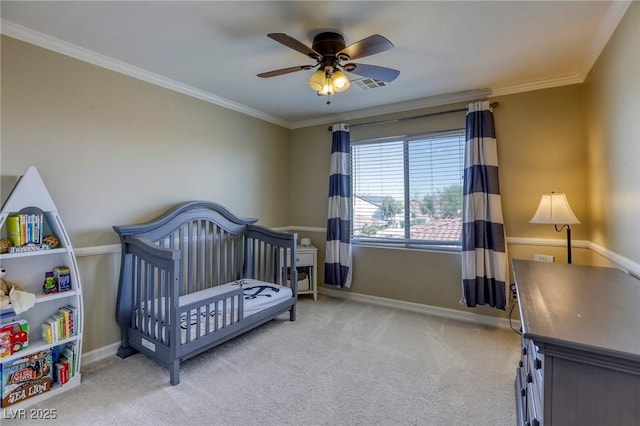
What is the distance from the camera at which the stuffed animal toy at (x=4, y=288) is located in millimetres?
1702

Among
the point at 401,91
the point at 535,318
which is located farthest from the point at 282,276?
the point at 535,318

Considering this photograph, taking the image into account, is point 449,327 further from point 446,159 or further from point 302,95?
point 302,95

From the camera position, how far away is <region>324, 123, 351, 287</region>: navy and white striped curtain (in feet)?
12.1

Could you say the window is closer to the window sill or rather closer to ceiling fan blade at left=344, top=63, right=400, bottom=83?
the window sill

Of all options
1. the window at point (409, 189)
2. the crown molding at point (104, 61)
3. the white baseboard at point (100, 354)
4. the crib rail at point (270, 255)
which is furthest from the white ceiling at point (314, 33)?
the white baseboard at point (100, 354)

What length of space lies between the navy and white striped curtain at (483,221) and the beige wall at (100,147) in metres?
2.73

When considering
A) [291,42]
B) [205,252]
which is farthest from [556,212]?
[205,252]

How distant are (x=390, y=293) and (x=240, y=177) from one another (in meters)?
2.34

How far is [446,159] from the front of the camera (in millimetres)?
3244

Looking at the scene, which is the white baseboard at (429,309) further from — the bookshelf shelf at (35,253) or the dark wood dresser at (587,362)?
the bookshelf shelf at (35,253)

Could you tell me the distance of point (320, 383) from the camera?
2.01 meters

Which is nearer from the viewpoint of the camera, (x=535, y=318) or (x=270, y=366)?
(x=535, y=318)

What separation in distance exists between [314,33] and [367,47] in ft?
1.48

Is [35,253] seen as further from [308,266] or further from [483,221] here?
[483,221]
